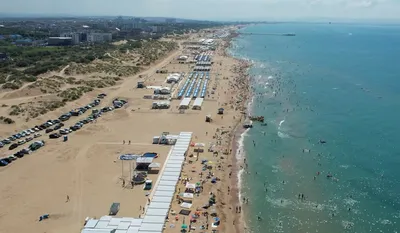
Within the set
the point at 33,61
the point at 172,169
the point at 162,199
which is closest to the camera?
the point at 162,199

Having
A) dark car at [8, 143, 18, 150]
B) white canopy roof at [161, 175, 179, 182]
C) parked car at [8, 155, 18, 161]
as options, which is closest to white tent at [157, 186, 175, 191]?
white canopy roof at [161, 175, 179, 182]

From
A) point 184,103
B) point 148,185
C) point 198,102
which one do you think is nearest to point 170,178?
point 148,185

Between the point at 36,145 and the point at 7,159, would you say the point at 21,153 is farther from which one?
the point at 36,145

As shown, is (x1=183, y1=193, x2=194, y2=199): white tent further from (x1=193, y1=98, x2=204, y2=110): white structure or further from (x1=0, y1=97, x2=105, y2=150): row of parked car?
(x1=193, y1=98, x2=204, y2=110): white structure

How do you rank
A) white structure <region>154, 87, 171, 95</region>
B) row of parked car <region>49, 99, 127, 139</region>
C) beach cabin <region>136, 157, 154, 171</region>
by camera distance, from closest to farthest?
beach cabin <region>136, 157, 154, 171</region>, row of parked car <region>49, 99, 127, 139</region>, white structure <region>154, 87, 171, 95</region>

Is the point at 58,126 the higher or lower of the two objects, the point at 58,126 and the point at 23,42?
the lower

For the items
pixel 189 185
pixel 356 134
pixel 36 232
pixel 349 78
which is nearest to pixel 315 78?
pixel 349 78

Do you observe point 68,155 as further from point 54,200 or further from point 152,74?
point 152,74
